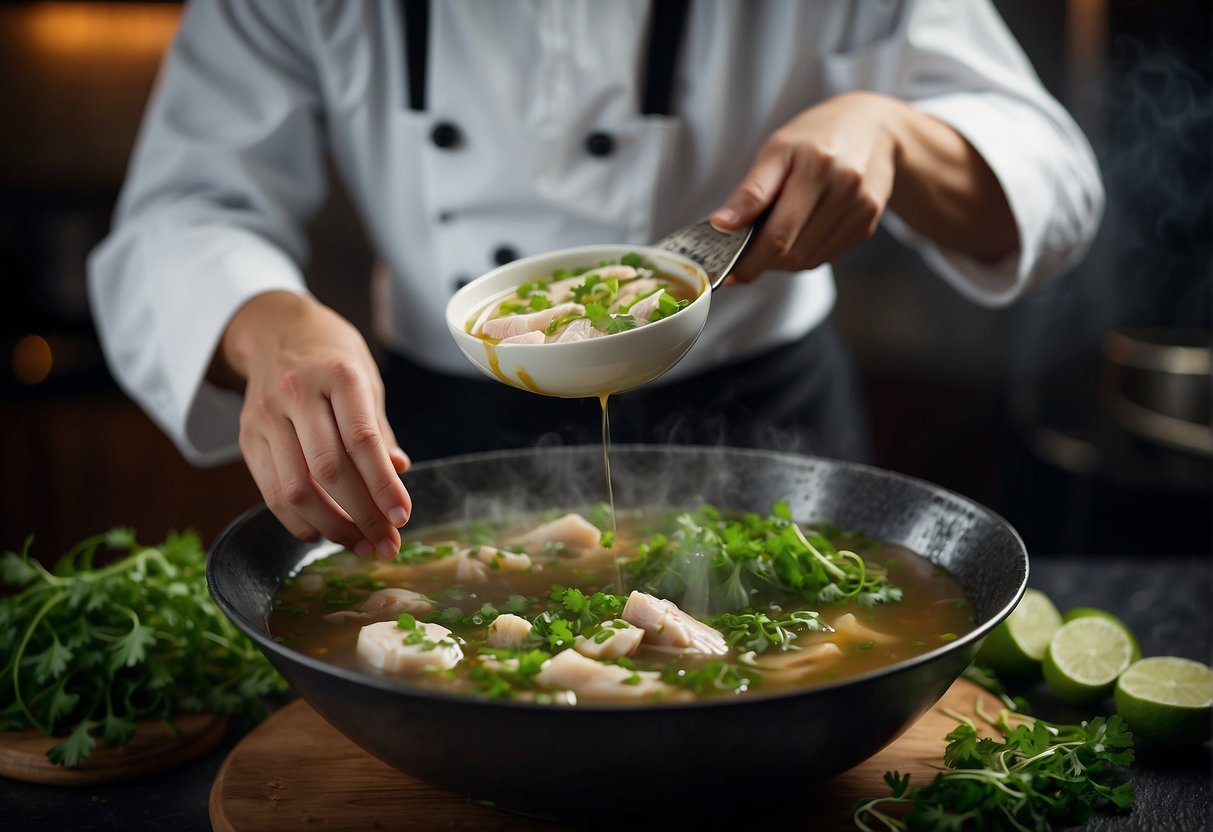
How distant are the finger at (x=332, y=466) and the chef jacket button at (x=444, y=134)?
3.05 feet

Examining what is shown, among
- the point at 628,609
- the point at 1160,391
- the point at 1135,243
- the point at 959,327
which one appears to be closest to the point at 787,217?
the point at 628,609

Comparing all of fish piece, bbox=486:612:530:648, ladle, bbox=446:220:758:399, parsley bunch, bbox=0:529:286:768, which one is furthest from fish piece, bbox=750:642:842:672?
parsley bunch, bbox=0:529:286:768

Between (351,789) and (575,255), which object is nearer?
(351,789)

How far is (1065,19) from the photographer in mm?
4777

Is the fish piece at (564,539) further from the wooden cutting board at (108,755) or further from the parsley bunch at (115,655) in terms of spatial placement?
the wooden cutting board at (108,755)

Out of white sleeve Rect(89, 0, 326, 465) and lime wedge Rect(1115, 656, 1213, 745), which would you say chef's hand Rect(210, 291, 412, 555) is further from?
lime wedge Rect(1115, 656, 1213, 745)

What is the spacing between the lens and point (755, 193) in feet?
5.62

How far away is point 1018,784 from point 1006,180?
1.21 m

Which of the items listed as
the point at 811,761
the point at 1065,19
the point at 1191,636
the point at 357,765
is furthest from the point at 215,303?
the point at 1065,19

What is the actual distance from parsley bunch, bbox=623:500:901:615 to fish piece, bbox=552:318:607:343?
350 mm

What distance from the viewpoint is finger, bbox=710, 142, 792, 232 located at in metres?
1.71

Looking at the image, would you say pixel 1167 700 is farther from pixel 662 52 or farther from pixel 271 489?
pixel 662 52

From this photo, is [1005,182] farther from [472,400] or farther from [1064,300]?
[1064,300]

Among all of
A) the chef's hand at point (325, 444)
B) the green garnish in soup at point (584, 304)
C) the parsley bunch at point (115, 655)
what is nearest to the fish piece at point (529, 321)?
the green garnish in soup at point (584, 304)
